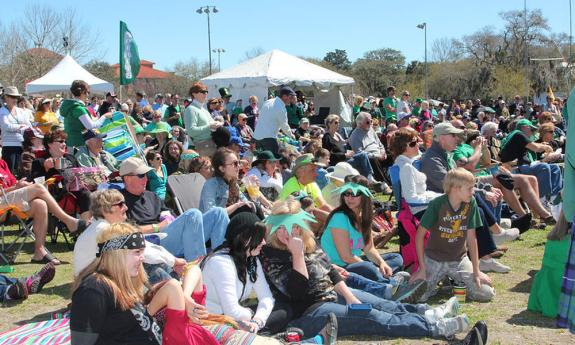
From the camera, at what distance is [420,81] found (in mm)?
63219

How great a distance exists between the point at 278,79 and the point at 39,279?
13709 millimetres

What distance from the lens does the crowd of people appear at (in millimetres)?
3715

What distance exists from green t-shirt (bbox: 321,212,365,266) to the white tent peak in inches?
517

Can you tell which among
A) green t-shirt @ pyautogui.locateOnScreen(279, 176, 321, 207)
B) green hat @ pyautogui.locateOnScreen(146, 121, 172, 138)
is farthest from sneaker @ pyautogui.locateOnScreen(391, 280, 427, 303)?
green hat @ pyautogui.locateOnScreen(146, 121, 172, 138)

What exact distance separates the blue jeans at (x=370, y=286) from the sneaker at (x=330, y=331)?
123 cm

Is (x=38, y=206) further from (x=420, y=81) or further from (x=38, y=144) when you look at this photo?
(x=420, y=81)

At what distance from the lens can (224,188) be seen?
680 cm

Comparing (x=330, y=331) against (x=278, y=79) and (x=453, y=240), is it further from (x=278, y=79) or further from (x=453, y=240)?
(x=278, y=79)

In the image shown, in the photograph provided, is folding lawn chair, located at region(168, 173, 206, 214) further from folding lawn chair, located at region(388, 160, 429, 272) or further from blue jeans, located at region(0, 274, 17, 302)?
folding lawn chair, located at region(388, 160, 429, 272)

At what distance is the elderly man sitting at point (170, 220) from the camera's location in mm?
5961

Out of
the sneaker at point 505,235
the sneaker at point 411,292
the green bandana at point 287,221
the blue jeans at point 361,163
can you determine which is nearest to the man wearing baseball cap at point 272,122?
the blue jeans at point 361,163

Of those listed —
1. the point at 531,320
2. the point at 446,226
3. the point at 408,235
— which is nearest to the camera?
the point at 531,320

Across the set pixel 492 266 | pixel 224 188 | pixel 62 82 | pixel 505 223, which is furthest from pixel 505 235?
pixel 62 82

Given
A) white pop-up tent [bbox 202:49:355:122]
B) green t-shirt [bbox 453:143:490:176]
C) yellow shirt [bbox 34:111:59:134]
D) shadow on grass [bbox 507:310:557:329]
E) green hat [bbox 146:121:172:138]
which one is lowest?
shadow on grass [bbox 507:310:557:329]
